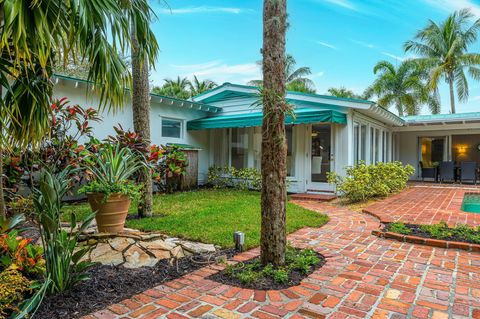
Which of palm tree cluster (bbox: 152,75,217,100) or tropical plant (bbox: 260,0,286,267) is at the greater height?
palm tree cluster (bbox: 152,75,217,100)

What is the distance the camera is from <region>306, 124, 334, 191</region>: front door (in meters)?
10.4

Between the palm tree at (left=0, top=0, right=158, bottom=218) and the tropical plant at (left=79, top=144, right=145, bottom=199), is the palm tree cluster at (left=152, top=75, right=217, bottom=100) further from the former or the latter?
the palm tree at (left=0, top=0, right=158, bottom=218)

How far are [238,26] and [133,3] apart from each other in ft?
25.6

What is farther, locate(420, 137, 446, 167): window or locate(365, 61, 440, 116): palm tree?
locate(365, 61, 440, 116): palm tree

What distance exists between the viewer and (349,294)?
2.88 m

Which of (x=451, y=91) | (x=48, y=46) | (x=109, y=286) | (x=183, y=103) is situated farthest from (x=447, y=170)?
(x=48, y=46)

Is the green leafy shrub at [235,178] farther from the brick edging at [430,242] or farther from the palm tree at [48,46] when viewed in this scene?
the palm tree at [48,46]

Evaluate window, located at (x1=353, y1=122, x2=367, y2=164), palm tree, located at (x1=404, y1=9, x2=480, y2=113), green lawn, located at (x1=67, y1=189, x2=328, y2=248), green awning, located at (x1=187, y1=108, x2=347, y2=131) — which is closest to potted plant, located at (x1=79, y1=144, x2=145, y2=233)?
green lawn, located at (x1=67, y1=189, x2=328, y2=248)

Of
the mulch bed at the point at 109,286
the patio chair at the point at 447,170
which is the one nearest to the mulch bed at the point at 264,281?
the mulch bed at the point at 109,286

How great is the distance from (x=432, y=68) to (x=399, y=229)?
22292 mm

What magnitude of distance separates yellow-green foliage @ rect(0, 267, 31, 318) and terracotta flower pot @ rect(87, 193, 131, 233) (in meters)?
1.73

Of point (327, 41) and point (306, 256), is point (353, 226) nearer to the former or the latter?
point (306, 256)

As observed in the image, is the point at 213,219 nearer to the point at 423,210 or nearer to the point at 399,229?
the point at 399,229

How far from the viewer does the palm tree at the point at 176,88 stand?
26259 millimetres
